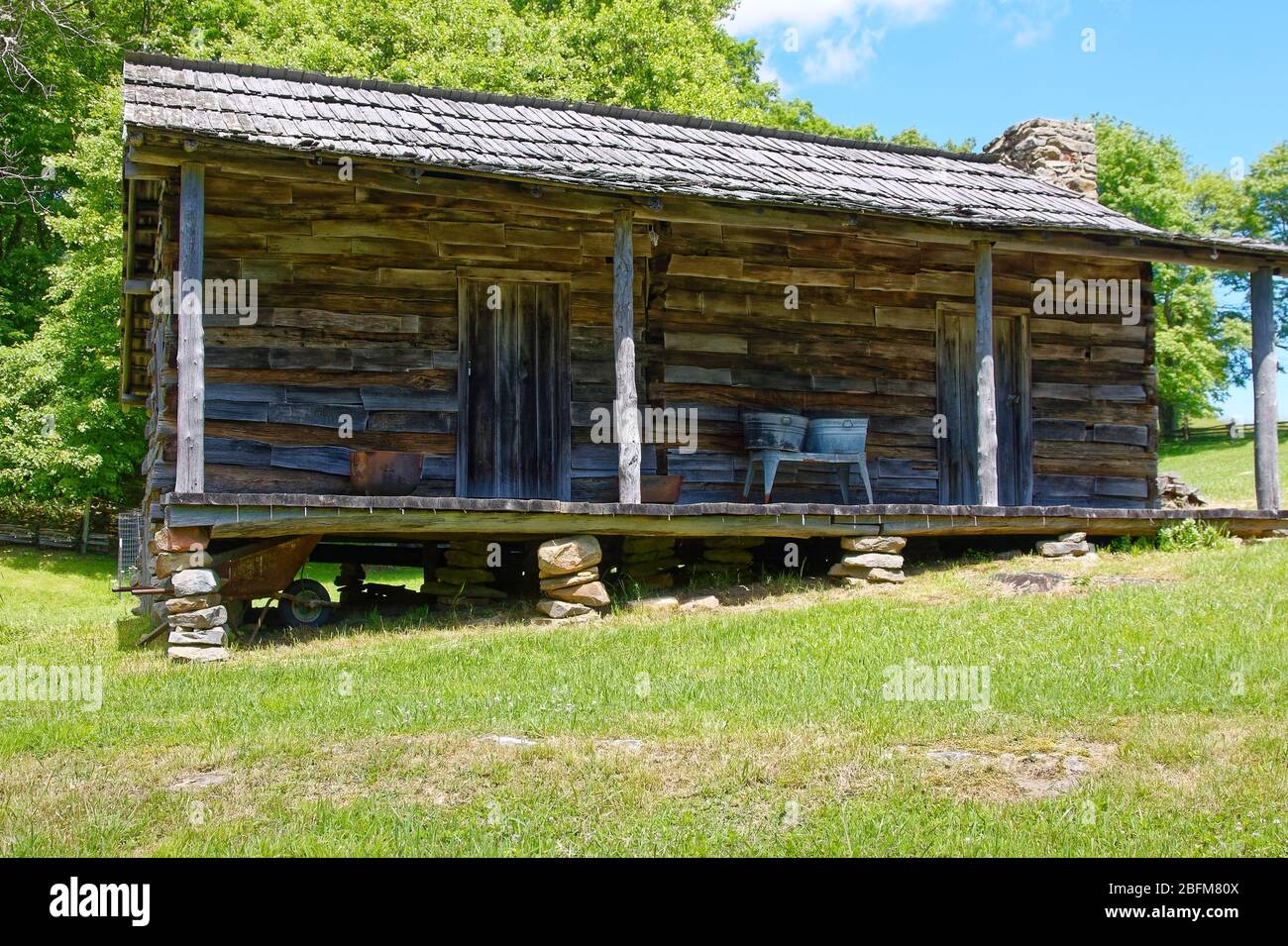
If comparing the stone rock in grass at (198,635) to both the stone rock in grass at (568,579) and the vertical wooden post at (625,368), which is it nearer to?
the stone rock in grass at (568,579)

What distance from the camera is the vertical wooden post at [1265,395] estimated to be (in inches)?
535

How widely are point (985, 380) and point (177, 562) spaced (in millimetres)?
7683

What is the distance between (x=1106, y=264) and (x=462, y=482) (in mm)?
8294

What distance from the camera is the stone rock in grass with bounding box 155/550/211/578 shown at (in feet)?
31.2

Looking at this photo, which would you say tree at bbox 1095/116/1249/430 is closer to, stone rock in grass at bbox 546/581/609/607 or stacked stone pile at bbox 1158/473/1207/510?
stacked stone pile at bbox 1158/473/1207/510

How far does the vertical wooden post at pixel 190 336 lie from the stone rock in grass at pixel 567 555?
110 inches

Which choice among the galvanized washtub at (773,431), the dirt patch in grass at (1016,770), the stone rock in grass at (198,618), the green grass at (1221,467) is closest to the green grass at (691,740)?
the dirt patch in grass at (1016,770)

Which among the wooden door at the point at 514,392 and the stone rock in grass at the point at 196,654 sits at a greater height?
the wooden door at the point at 514,392

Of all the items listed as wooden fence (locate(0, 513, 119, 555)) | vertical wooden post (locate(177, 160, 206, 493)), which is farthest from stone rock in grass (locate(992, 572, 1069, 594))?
wooden fence (locate(0, 513, 119, 555))

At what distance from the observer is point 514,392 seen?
12.8 meters

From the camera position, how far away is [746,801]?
5609 mm
